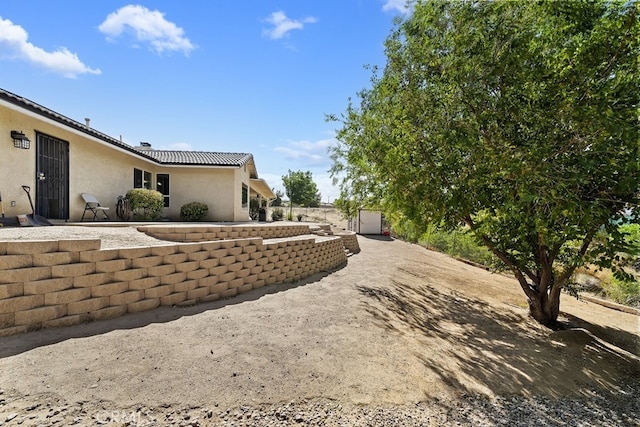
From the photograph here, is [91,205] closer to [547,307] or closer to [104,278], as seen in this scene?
[104,278]

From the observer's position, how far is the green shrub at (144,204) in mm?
10323

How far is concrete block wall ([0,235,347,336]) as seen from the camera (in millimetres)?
3262

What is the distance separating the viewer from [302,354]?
366 cm

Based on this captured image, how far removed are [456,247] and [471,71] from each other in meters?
14.5

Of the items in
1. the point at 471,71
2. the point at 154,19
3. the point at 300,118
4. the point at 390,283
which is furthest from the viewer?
the point at 300,118

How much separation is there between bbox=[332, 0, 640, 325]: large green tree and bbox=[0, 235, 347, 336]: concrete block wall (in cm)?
363

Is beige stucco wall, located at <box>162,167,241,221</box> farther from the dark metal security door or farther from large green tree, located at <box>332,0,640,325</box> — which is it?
large green tree, located at <box>332,0,640,325</box>

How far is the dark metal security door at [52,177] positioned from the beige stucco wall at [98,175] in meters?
0.14

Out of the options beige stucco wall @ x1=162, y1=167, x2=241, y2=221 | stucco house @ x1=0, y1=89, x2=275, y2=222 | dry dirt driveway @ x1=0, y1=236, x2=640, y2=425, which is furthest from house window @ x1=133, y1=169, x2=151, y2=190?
dry dirt driveway @ x1=0, y1=236, x2=640, y2=425

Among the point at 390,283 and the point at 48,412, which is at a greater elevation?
the point at 48,412

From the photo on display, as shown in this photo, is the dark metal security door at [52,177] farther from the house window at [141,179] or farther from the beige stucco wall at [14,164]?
the house window at [141,179]

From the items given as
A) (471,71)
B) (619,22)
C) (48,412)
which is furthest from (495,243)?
(48,412)

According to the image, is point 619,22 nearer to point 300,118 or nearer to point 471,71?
point 471,71

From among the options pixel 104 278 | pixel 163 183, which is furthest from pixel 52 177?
pixel 104 278
